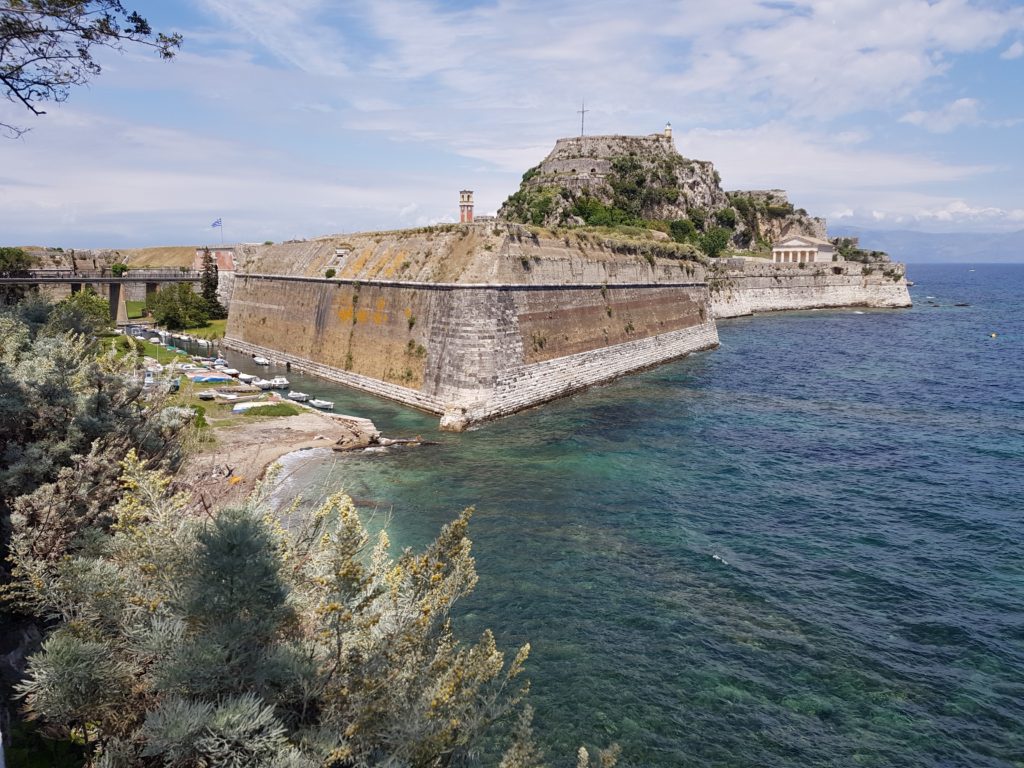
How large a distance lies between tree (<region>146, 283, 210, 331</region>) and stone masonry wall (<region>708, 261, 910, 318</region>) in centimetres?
5582

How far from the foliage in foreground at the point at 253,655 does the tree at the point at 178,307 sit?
52101 mm

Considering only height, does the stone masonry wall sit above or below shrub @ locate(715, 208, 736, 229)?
below

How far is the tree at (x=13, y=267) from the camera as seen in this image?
43.5 metres

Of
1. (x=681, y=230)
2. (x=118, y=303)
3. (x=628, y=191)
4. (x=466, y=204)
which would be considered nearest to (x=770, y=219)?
(x=681, y=230)

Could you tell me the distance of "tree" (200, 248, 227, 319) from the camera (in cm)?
5831

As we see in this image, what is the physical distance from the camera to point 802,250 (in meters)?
84.9

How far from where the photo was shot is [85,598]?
691cm

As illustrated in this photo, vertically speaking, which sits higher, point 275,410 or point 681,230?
point 681,230

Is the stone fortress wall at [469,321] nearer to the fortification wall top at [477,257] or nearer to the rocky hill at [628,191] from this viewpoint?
the fortification wall top at [477,257]

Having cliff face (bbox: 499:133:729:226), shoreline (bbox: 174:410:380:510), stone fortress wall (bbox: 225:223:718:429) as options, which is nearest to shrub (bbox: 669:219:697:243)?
cliff face (bbox: 499:133:729:226)

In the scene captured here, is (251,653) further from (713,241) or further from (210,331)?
(713,241)

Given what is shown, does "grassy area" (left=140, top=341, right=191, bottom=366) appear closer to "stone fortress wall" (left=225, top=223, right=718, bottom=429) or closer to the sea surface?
"stone fortress wall" (left=225, top=223, right=718, bottom=429)

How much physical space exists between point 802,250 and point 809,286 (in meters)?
7.28

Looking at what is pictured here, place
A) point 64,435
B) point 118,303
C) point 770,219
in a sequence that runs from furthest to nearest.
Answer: point 770,219, point 118,303, point 64,435
